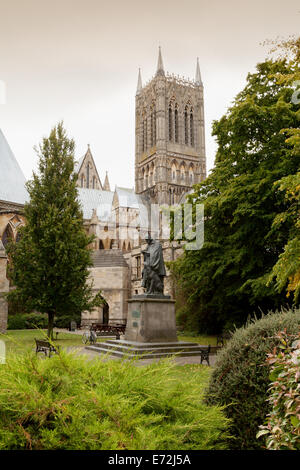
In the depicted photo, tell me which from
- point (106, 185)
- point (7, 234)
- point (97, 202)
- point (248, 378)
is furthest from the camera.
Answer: point (106, 185)

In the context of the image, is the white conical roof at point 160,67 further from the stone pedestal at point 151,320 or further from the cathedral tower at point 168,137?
the stone pedestal at point 151,320

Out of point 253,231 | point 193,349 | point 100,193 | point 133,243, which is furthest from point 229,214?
point 100,193

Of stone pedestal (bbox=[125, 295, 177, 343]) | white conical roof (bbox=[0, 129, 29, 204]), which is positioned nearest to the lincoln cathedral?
white conical roof (bbox=[0, 129, 29, 204])

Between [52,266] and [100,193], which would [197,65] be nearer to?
[100,193]

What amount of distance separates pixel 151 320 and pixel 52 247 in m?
9.07

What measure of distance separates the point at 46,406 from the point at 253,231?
13.6 metres

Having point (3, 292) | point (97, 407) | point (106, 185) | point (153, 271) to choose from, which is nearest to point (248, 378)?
point (97, 407)

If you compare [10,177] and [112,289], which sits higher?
[10,177]

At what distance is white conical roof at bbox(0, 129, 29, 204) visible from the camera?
40812mm

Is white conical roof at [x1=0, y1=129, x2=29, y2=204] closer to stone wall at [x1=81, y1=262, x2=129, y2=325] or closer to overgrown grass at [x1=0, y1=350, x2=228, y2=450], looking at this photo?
stone wall at [x1=81, y1=262, x2=129, y2=325]

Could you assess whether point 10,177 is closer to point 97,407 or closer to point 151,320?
point 151,320

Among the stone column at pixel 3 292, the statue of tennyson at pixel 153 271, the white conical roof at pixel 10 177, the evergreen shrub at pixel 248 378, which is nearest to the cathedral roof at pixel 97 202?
the white conical roof at pixel 10 177

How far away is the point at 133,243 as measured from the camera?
53.3 meters

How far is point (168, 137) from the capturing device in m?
68.9
